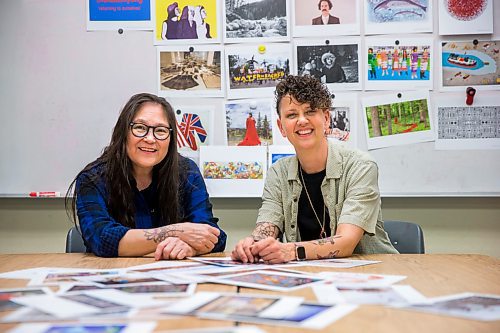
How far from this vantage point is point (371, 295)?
1.09 metres

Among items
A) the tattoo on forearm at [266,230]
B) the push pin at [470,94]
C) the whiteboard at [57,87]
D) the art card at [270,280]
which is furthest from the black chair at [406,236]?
the whiteboard at [57,87]

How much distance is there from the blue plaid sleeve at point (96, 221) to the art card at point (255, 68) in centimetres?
96

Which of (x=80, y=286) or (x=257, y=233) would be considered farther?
(x=257, y=233)

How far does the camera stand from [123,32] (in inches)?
106

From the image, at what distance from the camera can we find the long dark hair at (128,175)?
197cm

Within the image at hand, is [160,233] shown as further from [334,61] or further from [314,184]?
[334,61]

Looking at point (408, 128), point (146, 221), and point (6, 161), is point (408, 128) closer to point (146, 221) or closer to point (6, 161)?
point (146, 221)

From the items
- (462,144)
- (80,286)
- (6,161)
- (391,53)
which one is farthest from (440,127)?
(6,161)

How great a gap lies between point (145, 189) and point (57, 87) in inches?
38.5

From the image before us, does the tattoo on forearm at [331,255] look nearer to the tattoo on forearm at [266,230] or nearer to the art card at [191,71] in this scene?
the tattoo on forearm at [266,230]

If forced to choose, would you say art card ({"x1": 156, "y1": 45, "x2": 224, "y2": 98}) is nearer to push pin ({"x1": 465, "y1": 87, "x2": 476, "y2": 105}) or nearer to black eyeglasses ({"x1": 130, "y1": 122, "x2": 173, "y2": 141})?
black eyeglasses ({"x1": 130, "y1": 122, "x2": 173, "y2": 141})

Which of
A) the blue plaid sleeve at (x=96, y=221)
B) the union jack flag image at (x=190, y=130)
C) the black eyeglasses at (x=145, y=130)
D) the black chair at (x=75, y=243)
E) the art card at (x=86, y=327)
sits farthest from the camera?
the union jack flag image at (x=190, y=130)

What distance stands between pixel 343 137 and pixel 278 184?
2.16 ft

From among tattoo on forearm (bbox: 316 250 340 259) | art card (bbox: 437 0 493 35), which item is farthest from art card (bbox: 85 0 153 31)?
tattoo on forearm (bbox: 316 250 340 259)
